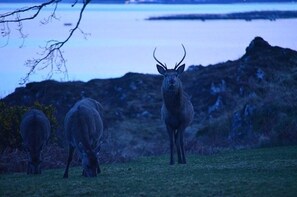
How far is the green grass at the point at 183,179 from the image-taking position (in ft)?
47.9

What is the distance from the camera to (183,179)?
16578 mm

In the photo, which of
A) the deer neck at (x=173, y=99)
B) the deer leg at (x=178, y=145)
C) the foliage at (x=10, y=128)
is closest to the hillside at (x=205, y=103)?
the foliage at (x=10, y=128)

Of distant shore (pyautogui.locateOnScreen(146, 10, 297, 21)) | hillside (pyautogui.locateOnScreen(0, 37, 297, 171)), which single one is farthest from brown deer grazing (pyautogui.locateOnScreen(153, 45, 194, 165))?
distant shore (pyautogui.locateOnScreen(146, 10, 297, 21))

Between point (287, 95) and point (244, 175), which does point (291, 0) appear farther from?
point (244, 175)

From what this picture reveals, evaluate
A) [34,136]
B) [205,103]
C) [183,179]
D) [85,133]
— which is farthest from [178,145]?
[205,103]

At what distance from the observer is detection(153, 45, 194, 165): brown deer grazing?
21062mm

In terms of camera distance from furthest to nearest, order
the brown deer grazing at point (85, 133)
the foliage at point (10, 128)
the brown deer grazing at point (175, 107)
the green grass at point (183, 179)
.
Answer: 1. the foliage at point (10, 128)
2. the brown deer grazing at point (175, 107)
3. the brown deer grazing at point (85, 133)
4. the green grass at point (183, 179)

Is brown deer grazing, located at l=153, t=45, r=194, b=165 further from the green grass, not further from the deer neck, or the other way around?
the green grass

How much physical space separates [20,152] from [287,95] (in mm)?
11896

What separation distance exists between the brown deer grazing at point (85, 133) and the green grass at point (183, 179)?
41 centimetres

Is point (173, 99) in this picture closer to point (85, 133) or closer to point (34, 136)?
point (85, 133)

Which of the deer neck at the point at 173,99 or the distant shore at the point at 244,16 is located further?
the distant shore at the point at 244,16

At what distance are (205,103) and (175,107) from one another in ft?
89.2

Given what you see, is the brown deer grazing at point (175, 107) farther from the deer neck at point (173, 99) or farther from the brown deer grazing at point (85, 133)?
the brown deer grazing at point (85, 133)
